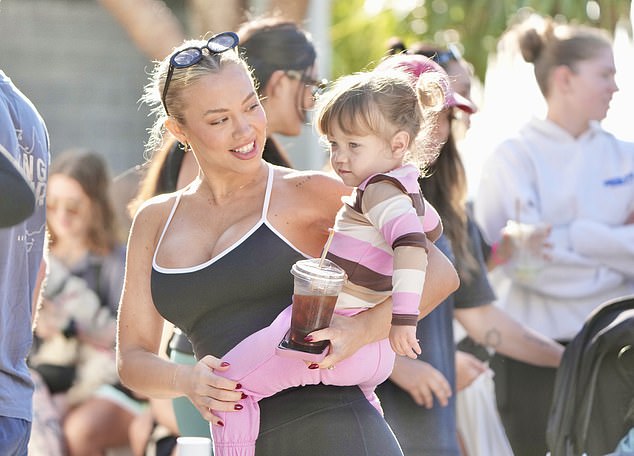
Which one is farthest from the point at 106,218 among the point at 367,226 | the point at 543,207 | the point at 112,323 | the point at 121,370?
the point at 367,226

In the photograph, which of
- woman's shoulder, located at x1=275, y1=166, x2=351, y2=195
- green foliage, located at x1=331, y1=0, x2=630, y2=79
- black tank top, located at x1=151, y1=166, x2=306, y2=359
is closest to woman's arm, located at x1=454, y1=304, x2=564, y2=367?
woman's shoulder, located at x1=275, y1=166, x2=351, y2=195

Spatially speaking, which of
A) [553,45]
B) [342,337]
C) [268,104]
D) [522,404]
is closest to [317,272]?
[342,337]

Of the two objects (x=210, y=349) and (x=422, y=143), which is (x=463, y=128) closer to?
(x=422, y=143)

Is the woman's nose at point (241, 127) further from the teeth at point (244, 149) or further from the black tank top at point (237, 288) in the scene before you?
the black tank top at point (237, 288)

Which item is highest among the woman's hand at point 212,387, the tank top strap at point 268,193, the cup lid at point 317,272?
the tank top strap at point 268,193

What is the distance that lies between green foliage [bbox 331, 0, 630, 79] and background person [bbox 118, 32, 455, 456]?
8.23 m

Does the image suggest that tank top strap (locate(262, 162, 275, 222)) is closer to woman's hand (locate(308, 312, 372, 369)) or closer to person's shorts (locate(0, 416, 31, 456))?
woman's hand (locate(308, 312, 372, 369))

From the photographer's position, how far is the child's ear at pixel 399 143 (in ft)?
9.34

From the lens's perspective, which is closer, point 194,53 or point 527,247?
point 194,53

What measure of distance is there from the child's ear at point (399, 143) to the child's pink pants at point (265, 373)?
1.17 feet

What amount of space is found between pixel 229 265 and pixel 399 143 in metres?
0.46

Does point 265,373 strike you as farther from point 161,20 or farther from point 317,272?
point 161,20

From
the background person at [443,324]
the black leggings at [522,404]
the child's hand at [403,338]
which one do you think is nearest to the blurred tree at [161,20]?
the black leggings at [522,404]

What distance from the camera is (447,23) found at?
42.5 ft
